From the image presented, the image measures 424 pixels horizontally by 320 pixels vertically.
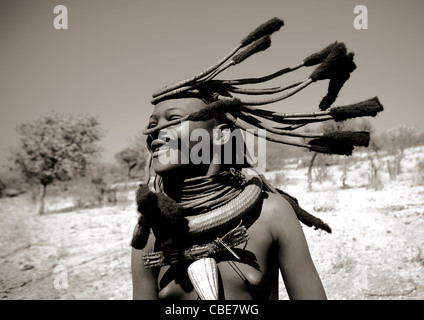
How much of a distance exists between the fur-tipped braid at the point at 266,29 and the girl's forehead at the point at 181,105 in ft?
1.46

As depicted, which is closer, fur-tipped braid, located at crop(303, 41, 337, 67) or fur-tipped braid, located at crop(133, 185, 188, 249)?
fur-tipped braid, located at crop(133, 185, 188, 249)

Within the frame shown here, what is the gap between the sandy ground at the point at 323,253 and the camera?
18.1 feet

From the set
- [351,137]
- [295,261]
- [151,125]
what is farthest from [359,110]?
[151,125]

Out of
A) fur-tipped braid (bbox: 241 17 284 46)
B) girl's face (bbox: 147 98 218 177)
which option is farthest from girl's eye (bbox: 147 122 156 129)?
fur-tipped braid (bbox: 241 17 284 46)

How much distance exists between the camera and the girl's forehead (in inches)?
64.6

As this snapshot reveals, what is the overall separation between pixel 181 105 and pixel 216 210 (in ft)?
1.97

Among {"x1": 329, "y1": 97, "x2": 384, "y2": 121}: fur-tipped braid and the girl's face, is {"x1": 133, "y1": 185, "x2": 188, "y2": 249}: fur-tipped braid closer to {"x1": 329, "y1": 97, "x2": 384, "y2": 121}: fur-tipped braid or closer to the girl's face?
the girl's face

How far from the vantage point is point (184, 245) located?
63.3 inches

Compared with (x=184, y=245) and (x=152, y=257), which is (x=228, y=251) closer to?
(x=184, y=245)

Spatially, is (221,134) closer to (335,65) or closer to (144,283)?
(335,65)

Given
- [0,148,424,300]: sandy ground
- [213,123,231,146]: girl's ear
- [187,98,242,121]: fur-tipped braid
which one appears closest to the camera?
[187,98,242,121]: fur-tipped braid

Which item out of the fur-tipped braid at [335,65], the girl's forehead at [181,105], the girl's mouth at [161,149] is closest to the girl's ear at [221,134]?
the girl's forehead at [181,105]
